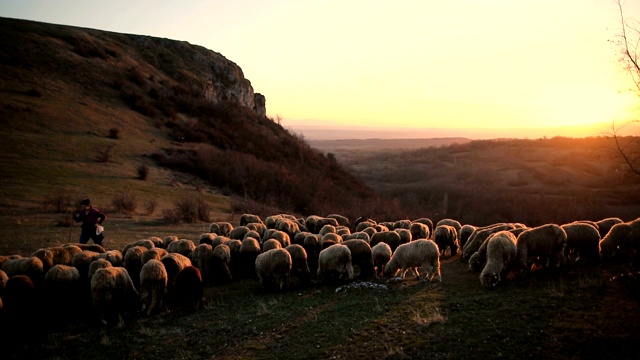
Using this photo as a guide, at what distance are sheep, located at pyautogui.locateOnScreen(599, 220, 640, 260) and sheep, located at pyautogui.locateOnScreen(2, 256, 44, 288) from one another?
16.6 m

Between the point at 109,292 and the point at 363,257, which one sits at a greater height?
the point at 363,257

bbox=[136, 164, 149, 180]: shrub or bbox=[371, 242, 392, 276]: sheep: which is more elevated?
bbox=[136, 164, 149, 180]: shrub

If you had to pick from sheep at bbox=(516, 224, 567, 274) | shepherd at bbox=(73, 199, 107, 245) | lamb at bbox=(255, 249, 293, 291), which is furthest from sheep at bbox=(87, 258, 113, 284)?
sheep at bbox=(516, 224, 567, 274)

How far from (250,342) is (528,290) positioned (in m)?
6.93

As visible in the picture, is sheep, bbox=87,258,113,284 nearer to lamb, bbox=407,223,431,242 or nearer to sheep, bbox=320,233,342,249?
sheep, bbox=320,233,342,249

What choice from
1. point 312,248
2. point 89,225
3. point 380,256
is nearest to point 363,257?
point 380,256

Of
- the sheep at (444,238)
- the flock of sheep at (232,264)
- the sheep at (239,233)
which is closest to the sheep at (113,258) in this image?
the flock of sheep at (232,264)

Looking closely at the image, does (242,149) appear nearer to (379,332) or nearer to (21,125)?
(21,125)

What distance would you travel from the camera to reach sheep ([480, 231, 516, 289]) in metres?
11.4

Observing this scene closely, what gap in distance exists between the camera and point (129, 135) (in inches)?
1747

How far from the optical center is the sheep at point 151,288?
1177 cm

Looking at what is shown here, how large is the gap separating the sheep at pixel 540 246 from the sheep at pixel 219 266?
31.1ft

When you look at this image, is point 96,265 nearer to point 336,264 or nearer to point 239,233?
point 239,233

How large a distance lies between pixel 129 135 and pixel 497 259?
137 feet
